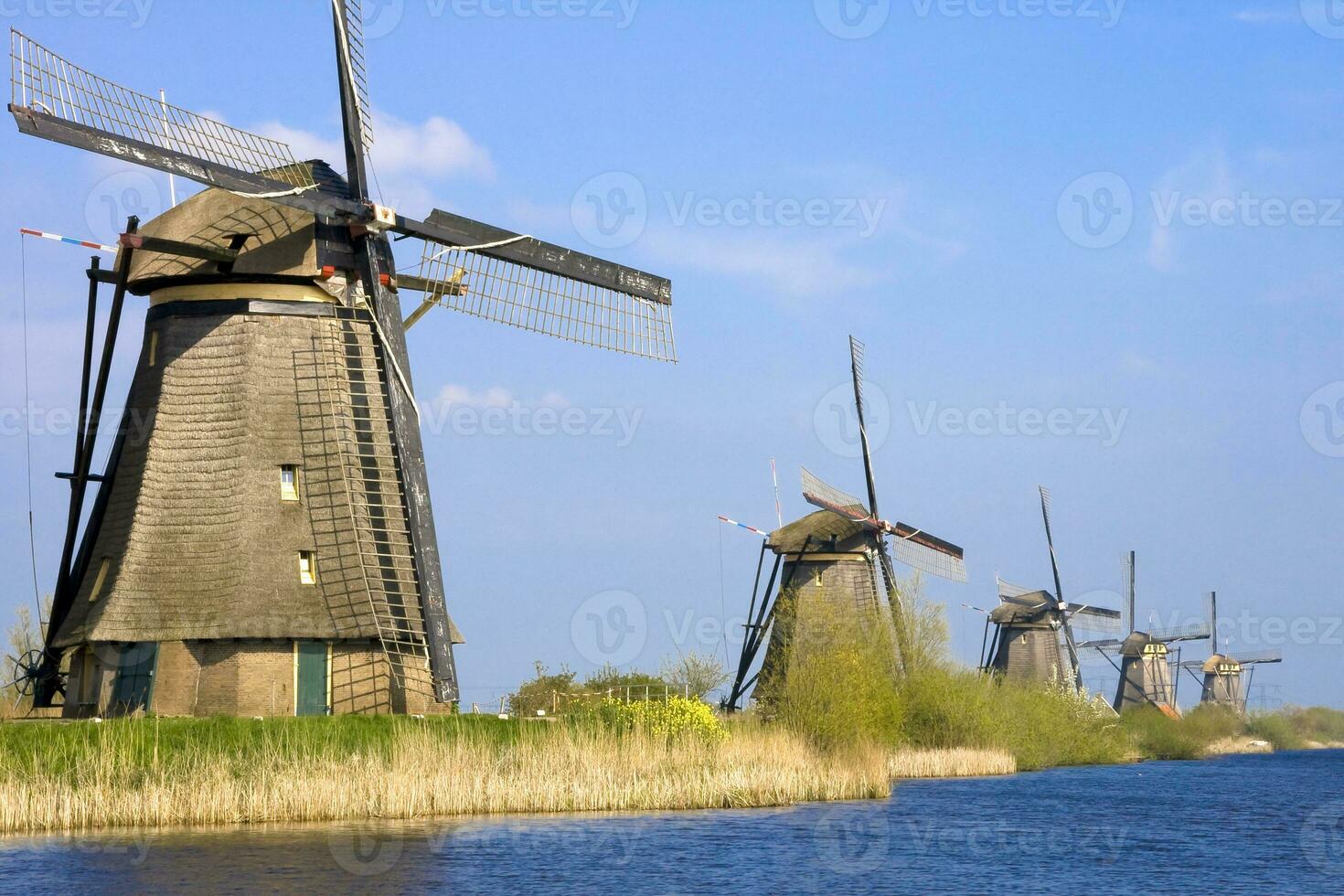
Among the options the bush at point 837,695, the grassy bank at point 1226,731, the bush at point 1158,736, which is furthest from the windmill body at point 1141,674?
the bush at point 837,695

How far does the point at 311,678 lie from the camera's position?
21.8 metres

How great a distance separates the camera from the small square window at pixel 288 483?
22.3m

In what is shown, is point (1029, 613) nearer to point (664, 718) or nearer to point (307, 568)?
point (664, 718)

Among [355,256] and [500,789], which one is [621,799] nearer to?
[500,789]

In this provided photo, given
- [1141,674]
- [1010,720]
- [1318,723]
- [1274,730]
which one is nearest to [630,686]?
[1010,720]

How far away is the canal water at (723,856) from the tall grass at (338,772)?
40cm

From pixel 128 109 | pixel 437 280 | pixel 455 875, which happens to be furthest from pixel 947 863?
pixel 128 109

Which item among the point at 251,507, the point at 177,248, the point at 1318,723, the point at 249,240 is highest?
the point at 249,240

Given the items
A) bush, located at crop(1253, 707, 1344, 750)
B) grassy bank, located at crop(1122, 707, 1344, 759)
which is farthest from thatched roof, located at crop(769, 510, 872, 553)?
bush, located at crop(1253, 707, 1344, 750)

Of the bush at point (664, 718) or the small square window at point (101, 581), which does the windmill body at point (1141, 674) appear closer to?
the bush at point (664, 718)

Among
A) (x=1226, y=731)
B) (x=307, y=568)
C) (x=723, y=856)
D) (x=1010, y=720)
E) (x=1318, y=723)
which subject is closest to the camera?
(x=723, y=856)

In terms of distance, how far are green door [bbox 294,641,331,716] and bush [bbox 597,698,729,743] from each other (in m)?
4.39

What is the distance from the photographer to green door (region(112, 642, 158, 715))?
2148 cm

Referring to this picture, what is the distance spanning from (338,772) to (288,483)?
4.55 m
